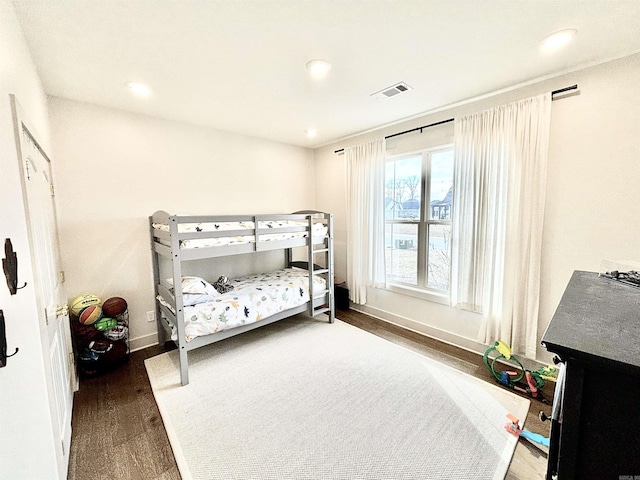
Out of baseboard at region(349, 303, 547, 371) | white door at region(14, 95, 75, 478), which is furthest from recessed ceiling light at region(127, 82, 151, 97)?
baseboard at region(349, 303, 547, 371)

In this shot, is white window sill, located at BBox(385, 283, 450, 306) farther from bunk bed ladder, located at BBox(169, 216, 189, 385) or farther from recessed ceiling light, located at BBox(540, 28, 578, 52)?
bunk bed ladder, located at BBox(169, 216, 189, 385)

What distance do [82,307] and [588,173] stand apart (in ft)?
14.2

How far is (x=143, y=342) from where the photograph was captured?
2.88 m

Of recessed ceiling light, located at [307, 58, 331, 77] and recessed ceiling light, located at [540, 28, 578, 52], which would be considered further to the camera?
recessed ceiling light, located at [307, 58, 331, 77]

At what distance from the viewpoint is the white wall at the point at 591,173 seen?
1.86 m

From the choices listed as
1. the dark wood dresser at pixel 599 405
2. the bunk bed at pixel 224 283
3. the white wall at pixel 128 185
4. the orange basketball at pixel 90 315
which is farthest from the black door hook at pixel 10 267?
the white wall at pixel 128 185

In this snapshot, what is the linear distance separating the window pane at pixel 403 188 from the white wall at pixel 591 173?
2.98ft

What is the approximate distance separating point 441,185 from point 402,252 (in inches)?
37.3

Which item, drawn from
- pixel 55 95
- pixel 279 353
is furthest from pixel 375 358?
pixel 55 95

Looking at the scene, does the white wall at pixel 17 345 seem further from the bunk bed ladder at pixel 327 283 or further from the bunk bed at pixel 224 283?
the bunk bed ladder at pixel 327 283

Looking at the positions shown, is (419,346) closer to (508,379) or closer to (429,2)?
(508,379)

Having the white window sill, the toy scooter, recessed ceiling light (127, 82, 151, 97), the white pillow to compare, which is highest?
recessed ceiling light (127, 82, 151, 97)

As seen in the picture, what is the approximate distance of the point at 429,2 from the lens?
4.45 ft

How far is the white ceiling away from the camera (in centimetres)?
140
